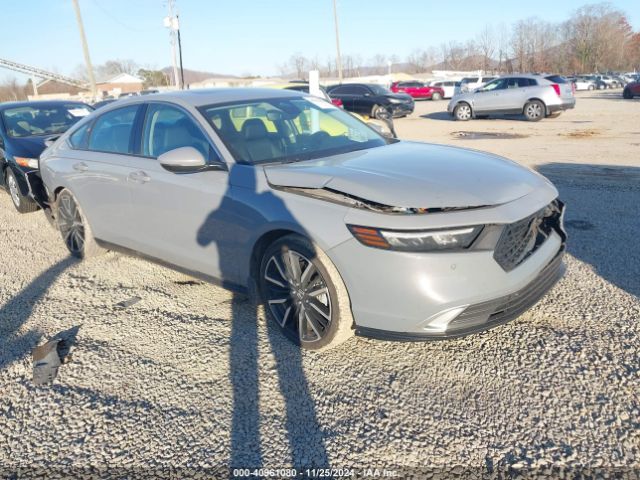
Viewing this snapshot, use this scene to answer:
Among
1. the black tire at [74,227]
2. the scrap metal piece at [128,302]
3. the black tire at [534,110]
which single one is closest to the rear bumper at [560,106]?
the black tire at [534,110]

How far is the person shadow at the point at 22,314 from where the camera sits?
12.4 feet

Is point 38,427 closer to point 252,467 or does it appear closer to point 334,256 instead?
point 252,467

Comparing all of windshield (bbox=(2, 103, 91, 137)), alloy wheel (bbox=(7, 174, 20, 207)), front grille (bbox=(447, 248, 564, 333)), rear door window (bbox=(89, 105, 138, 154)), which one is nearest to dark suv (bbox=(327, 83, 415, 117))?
windshield (bbox=(2, 103, 91, 137))

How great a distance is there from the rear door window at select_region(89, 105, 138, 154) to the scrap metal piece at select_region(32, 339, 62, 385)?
1.75 m

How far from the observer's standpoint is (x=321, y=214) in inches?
125

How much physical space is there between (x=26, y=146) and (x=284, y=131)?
4820 millimetres

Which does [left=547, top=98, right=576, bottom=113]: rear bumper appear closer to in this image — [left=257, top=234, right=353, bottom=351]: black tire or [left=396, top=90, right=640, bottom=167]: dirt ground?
[left=396, top=90, right=640, bottom=167]: dirt ground

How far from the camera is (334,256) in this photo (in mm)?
3133

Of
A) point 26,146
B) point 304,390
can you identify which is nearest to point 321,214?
point 304,390

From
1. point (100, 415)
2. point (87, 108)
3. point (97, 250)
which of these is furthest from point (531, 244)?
point (87, 108)

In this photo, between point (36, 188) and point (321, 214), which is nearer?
point (321, 214)

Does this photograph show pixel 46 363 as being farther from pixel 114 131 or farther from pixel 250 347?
pixel 114 131

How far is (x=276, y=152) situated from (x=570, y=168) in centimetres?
701

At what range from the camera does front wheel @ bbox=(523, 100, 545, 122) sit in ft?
63.6
